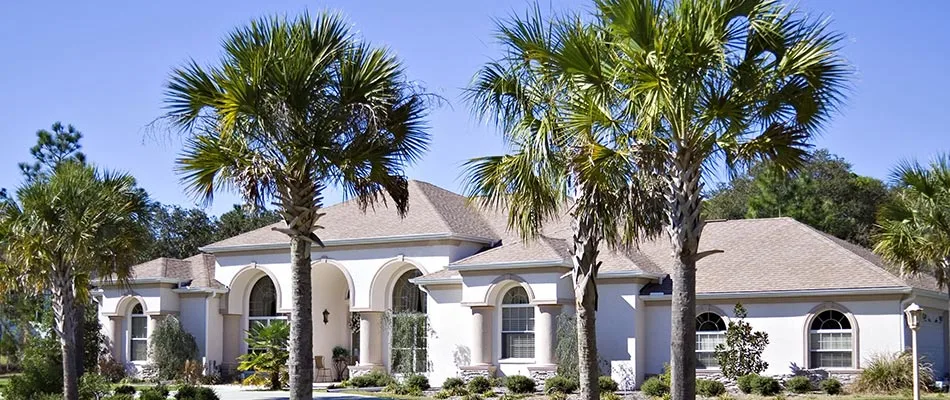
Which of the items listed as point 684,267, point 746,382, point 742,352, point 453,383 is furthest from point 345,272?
point 684,267

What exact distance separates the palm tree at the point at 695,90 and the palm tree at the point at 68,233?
13251 millimetres

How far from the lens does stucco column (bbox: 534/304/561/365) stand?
3141 cm

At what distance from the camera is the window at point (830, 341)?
29922 mm

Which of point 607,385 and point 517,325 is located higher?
point 517,325

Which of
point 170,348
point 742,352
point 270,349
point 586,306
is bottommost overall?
point 170,348

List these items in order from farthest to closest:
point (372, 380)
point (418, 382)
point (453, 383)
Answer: point (372, 380)
point (418, 382)
point (453, 383)

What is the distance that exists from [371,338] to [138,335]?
11.1 m

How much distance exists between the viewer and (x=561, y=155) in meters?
17.4

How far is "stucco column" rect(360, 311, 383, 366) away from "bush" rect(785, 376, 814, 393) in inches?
559

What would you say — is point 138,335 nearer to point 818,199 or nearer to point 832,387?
point 832,387

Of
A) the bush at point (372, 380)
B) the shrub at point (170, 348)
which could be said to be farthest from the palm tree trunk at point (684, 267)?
the shrub at point (170, 348)

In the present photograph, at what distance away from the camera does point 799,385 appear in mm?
29250

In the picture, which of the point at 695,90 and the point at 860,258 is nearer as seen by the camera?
the point at 695,90

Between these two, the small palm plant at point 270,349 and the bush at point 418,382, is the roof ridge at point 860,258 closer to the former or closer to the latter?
the bush at point 418,382
